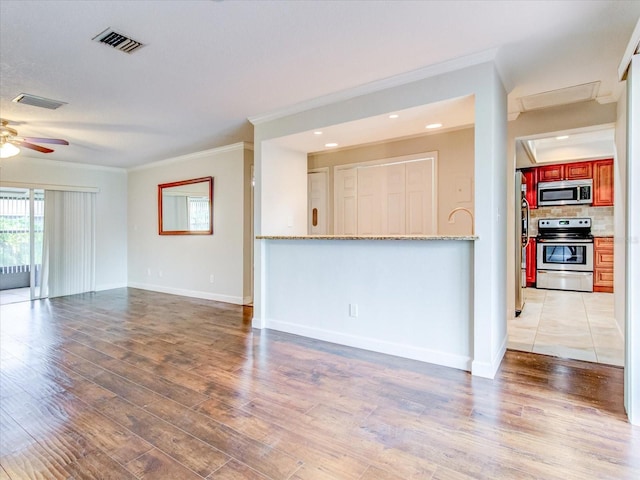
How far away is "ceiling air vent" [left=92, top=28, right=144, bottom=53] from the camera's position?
224 cm

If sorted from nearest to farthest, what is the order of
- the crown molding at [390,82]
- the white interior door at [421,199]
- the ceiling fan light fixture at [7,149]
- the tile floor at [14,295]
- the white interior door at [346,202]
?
1. the crown molding at [390,82]
2. the ceiling fan light fixture at [7,149]
3. the white interior door at [421,199]
4. the white interior door at [346,202]
5. the tile floor at [14,295]

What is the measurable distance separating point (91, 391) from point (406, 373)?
232 cm

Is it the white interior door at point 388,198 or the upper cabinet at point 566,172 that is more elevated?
the upper cabinet at point 566,172

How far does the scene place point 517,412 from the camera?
2.14 meters

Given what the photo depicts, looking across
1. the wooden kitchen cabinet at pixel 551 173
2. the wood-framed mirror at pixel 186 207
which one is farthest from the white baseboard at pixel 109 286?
the wooden kitchen cabinet at pixel 551 173

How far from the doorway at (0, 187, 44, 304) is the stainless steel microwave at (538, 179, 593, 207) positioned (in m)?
9.52

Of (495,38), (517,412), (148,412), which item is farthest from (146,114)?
(517,412)

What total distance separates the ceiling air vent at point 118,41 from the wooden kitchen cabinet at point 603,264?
774cm

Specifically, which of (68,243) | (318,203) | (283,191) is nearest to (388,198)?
(318,203)

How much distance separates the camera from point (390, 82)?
2994 mm

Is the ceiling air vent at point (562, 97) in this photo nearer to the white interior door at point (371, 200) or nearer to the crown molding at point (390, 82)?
the crown molding at point (390, 82)

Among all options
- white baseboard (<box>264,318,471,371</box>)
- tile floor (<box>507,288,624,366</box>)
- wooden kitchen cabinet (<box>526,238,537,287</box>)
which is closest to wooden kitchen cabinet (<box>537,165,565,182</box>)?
wooden kitchen cabinet (<box>526,238,537,287</box>)

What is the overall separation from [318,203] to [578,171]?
5.13m

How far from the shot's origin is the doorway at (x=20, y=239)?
6055mm
